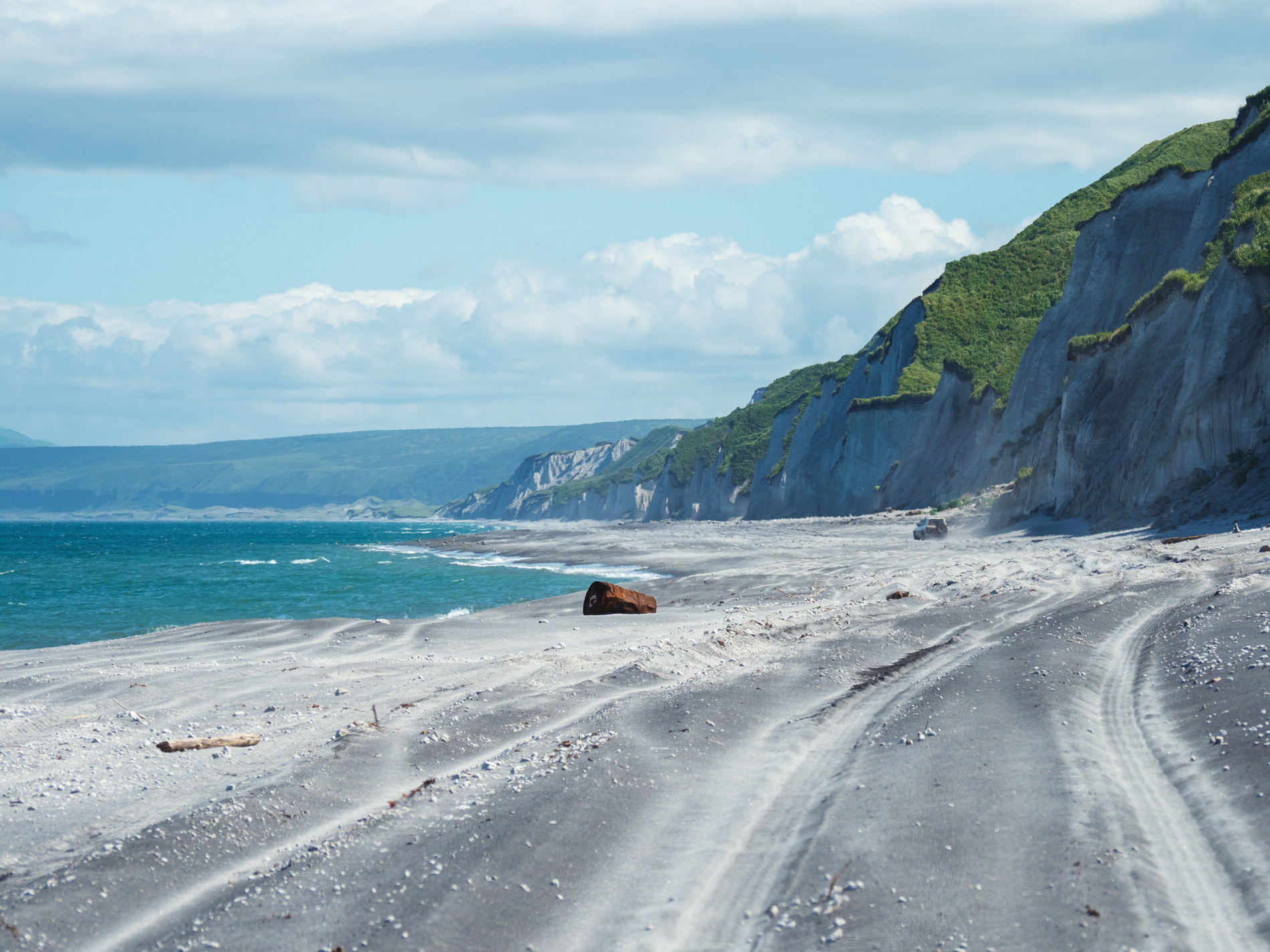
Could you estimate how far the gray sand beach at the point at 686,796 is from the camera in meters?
5.10

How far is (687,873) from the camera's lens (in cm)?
574

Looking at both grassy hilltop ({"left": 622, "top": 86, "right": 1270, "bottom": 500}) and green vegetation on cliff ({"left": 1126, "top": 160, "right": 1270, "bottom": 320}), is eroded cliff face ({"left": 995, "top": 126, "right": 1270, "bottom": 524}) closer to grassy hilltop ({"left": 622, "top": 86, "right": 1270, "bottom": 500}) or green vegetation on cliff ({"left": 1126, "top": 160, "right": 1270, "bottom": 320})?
green vegetation on cliff ({"left": 1126, "top": 160, "right": 1270, "bottom": 320})

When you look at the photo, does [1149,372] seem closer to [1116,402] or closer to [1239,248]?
[1116,402]

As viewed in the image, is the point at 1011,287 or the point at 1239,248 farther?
the point at 1011,287

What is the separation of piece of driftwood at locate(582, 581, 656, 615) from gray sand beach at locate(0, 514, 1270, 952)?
649 cm

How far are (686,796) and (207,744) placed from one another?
495 cm

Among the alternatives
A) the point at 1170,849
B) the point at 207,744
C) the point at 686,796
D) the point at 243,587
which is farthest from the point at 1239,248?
the point at 243,587

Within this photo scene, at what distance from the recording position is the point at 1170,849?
5.64 meters

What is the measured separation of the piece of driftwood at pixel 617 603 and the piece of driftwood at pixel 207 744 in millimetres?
12210

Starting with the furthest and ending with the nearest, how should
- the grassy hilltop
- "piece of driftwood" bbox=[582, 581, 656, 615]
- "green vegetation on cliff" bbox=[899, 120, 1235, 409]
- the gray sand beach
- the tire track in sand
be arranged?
1. "green vegetation on cliff" bbox=[899, 120, 1235, 409]
2. the grassy hilltop
3. "piece of driftwood" bbox=[582, 581, 656, 615]
4. the gray sand beach
5. the tire track in sand

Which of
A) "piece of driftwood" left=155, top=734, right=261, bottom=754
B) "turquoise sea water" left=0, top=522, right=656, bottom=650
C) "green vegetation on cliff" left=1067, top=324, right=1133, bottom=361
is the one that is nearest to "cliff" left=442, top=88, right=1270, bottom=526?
"green vegetation on cliff" left=1067, top=324, right=1133, bottom=361

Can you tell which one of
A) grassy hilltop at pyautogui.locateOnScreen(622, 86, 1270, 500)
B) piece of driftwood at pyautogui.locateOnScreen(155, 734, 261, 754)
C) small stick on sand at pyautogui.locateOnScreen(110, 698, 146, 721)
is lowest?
small stick on sand at pyautogui.locateOnScreen(110, 698, 146, 721)

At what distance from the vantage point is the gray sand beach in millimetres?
5098

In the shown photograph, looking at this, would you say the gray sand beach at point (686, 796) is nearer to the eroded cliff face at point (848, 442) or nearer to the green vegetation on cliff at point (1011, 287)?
the green vegetation on cliff at point (1011, 287)
